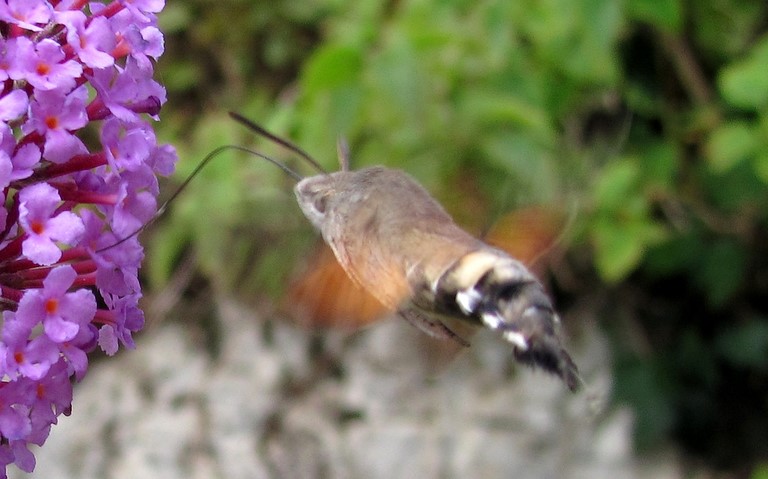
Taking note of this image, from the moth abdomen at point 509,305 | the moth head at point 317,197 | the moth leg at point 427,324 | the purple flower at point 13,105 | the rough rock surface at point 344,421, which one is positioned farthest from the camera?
the rough rock surface at point 344,421

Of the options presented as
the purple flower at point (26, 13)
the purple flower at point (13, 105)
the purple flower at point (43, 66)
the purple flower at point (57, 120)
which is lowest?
the purple flower at point (57, 120)

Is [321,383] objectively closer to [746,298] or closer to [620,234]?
[620,234]

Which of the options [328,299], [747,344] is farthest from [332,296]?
[747,344]

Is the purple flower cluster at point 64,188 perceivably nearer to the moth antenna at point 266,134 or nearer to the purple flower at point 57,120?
the purple flower at point 57,120

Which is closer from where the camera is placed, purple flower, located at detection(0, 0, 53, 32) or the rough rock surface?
purple flower, located at detection(0, 0, 53, 32)

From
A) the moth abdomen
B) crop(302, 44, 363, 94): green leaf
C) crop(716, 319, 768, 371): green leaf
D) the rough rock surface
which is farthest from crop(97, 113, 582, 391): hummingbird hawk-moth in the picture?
crop(716, 319, 768, 371): green leaf

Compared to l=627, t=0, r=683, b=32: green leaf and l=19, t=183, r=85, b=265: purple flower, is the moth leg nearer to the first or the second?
l=19, t=183, r=85, b=265: purple flower

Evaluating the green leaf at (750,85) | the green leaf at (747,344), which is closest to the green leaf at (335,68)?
Answer: the green leaf at (750,85)
